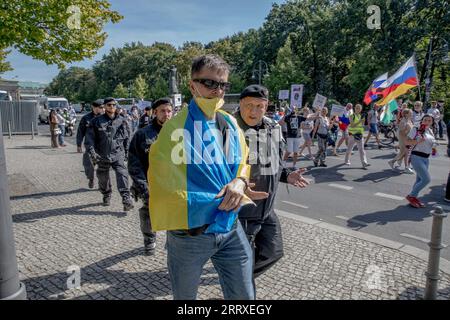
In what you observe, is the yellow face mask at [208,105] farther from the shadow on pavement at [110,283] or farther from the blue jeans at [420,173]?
the blue jeans at [420,173]

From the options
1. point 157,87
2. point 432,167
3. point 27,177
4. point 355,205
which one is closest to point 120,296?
point 355,205

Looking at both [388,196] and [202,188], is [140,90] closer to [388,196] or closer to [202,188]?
[388,196]

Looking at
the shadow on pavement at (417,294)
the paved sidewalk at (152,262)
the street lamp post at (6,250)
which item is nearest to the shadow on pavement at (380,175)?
the paved sidewalk at (152,262)

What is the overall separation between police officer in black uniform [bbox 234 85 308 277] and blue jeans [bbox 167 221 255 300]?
74 centimetres

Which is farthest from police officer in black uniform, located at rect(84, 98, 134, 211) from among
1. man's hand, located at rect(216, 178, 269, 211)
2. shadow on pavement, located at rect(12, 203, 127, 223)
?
man's hand, located at rect(216, 178, 269, 211)

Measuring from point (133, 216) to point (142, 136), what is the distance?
2.13 metres

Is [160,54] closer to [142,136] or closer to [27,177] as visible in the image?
[27,177]

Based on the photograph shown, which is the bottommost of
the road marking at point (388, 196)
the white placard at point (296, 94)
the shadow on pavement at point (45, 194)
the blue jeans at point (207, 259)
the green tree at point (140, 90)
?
the shadow on pavement at point (45, 194)

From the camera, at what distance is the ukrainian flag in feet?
5.82

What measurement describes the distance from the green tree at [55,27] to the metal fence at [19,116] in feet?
57.0

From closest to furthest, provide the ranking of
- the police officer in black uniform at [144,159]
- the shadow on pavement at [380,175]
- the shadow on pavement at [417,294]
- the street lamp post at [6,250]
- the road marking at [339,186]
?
the street lamp post at [6,250] < the shadow on pavement at [417,294] < the police officer in black uniform at [144,159] < the road marking at [339,186] < the shadow on pavement at [380,175]

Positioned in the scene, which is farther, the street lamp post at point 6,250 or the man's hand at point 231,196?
the street lamp post at point 6,250

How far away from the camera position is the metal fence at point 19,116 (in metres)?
23.0

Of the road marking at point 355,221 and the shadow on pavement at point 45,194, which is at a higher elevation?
the shadow on pavement at point 45,194
